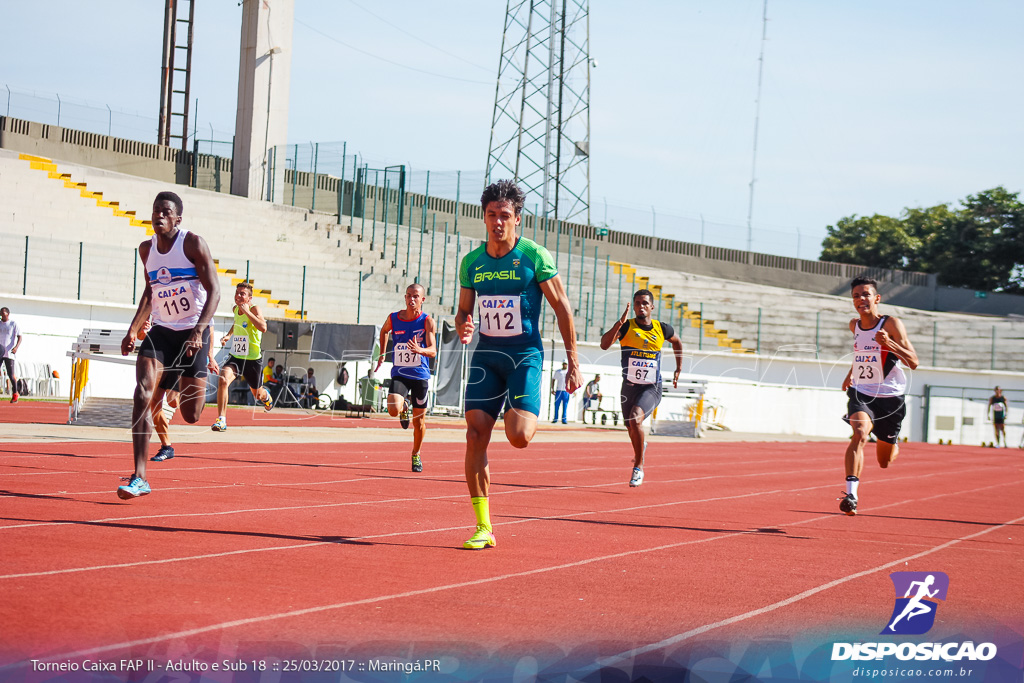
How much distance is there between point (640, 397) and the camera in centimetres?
1205

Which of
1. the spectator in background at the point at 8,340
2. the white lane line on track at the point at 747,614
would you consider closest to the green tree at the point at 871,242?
the spectator in background at the point at 8,340

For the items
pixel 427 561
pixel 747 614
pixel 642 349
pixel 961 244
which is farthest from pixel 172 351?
pixel 961 244

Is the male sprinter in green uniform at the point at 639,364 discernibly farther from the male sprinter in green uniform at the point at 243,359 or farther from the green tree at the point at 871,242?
the green tree at the point at 871,242

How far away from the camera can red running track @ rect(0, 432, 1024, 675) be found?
421 cm

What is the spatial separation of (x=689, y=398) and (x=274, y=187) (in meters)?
16.8

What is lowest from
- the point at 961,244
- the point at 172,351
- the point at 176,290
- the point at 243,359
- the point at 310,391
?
the point at 310,391

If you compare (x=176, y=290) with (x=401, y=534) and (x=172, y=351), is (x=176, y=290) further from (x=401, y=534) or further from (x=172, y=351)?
(x=401, y=534)

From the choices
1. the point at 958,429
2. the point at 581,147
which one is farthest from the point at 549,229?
the point at 958,429

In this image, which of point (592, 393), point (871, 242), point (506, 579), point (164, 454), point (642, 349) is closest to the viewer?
point (506, 579)

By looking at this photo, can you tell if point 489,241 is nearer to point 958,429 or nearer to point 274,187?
point 274,187

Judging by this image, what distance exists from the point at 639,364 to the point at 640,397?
0.41 metres

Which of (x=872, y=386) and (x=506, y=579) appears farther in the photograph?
(x=872, y=386)

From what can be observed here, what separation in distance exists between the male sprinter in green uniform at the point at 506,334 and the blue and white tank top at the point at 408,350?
532cm

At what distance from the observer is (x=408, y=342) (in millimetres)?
12070
